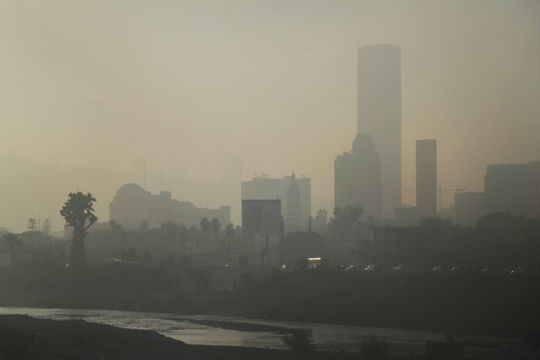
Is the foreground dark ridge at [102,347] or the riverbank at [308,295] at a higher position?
the riverbank at [308,295]

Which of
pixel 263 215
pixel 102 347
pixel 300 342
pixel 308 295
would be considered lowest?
pixel 102 347

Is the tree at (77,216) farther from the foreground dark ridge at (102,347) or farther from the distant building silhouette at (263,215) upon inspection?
the foreground dark ridge at (102,347)

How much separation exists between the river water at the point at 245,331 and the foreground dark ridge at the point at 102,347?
5.41 metres

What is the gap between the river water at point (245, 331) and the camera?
85.1 metres

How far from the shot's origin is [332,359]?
7169cm

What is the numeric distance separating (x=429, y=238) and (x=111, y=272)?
2384 inches

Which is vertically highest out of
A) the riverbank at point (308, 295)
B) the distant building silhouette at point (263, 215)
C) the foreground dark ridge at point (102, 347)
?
the distant building silhouette at point (263, 215)

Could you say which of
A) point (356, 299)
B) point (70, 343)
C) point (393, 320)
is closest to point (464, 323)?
point (393, 320)

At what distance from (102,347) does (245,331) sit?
23.2 meters

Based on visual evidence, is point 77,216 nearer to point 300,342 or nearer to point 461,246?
point 461,246

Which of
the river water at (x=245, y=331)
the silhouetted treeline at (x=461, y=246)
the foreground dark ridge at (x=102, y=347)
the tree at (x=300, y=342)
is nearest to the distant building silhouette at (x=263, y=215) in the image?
the silhouetted treeline at (x=461, y=246)

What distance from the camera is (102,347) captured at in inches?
3142

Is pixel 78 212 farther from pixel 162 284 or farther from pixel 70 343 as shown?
pixel 70 343

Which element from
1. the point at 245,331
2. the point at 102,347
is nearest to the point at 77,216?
the point at 245,331
